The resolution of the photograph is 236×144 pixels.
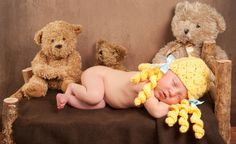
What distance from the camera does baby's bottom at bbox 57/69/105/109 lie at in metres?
1.70

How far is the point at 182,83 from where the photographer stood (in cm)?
160

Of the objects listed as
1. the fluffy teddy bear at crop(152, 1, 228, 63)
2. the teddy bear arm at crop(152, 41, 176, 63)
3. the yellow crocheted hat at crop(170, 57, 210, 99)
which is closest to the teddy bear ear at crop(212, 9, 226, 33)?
the fluffy teddy bear at crop(152, 1, 228, 63)

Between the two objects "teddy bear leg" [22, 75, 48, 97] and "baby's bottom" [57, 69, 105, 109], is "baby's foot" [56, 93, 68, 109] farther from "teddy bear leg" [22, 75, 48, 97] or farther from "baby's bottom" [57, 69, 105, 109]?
"teddy bear leg" [22, 75, 48, 97]

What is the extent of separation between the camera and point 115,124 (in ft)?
5.07

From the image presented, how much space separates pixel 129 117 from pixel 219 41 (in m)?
0.84

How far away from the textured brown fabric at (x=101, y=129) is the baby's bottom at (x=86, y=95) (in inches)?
2.4

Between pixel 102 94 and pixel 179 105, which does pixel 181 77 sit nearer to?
pixel 179 105

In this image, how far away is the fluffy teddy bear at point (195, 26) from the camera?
1.94m

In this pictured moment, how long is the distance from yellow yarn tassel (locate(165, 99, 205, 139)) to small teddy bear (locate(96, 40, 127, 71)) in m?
0.54

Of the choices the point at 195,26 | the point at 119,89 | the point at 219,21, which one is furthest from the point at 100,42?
the point at 219,21

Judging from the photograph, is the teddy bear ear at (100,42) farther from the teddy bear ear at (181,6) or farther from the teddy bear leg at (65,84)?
the teddy bear ear at (181,6)

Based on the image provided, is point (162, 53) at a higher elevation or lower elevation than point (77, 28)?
lower

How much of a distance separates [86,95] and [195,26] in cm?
70

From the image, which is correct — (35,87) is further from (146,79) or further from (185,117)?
(185,117)
